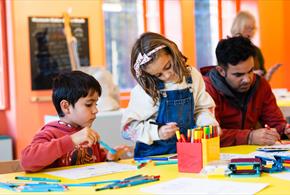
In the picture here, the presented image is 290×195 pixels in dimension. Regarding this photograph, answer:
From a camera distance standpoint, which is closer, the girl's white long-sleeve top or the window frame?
the girl's white long-sleeve top

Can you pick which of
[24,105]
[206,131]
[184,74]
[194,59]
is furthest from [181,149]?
[194,59]

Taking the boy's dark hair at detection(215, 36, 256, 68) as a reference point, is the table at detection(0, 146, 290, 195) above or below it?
below

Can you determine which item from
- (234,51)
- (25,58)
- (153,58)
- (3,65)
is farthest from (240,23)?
(153,58)

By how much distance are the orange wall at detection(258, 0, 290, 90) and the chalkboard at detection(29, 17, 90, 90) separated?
10.2ft

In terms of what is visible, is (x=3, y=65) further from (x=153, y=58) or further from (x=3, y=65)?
(x=153, y=58)

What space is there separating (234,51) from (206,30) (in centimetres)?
468

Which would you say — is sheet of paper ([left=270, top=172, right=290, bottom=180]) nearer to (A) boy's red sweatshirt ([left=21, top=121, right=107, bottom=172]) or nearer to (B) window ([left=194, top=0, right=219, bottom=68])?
(A) boy's red sweatshirt ([left=21, top=121, right=107, bottom=172])

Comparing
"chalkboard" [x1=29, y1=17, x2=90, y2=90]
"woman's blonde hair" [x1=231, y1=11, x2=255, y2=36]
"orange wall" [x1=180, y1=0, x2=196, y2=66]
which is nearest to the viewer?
"woman's blonde hair" [x1=231, y1=11, x2=255, y2=36]

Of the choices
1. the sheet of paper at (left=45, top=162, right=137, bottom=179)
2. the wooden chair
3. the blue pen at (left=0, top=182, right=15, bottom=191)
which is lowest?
the wooden chair

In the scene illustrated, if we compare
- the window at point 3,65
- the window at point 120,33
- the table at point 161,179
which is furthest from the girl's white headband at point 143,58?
the window at point 120,33

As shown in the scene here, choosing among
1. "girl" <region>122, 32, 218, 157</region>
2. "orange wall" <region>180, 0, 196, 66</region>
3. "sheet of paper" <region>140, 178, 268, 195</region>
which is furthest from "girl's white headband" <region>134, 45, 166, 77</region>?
"orange wall" <region>180, 0, 196, 66</region>

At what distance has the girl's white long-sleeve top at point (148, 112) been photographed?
1.99 meters

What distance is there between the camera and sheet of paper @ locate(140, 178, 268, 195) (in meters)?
1.19

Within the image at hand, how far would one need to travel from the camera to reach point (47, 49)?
5164mm
